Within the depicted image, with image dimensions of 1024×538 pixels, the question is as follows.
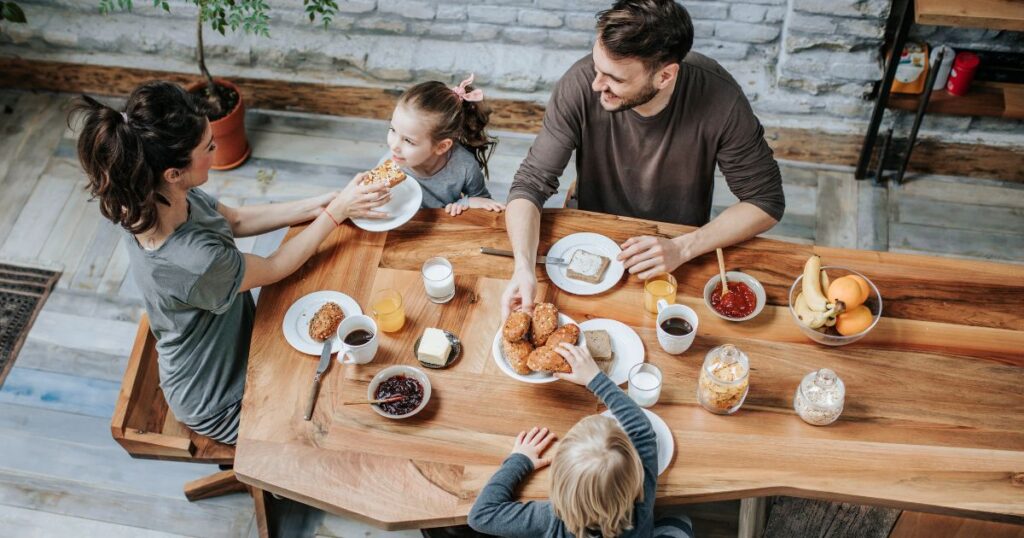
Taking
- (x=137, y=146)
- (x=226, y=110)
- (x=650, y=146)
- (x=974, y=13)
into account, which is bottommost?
(x=226, y=110)

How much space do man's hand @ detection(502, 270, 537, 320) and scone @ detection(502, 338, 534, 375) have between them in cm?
10

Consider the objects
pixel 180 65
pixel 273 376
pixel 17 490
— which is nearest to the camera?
pixel 273 376

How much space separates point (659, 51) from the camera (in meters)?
1.98

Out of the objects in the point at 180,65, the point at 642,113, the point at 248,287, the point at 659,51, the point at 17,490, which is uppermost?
the point at 659,51

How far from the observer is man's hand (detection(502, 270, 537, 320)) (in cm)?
193

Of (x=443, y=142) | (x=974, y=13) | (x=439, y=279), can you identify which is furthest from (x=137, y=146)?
(x=974, y=13)

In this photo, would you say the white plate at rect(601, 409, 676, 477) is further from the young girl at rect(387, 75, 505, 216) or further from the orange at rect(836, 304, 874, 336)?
the young girl at rect(387, 75, 505, 216)

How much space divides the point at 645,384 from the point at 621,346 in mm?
132

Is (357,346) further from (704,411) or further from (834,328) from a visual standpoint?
(834,328)

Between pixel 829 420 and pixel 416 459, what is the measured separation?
0.89 metres

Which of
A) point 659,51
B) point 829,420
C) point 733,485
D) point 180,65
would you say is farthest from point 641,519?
point 180,65

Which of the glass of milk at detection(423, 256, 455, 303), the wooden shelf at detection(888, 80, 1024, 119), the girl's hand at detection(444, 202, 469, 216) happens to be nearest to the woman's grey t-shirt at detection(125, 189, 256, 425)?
the glass of milk at detection(423, 256, 455, 303)

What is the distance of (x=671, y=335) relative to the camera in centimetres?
184

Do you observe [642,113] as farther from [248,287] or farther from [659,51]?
[248,287]
